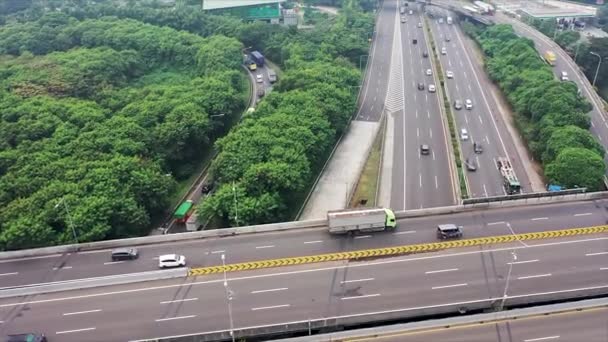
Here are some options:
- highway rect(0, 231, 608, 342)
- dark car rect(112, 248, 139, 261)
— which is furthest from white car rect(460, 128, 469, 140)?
dark car rect(112, 248, 139, 261)

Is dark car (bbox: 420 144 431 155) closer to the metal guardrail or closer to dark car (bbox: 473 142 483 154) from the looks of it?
dark car (bbox: 473 142 483 154)

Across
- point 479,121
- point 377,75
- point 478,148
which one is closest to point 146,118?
point 478,148

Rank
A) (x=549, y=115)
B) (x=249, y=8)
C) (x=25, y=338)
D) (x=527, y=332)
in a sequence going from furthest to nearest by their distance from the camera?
(x=249, y=8) < (x=549, y=115) < (x=527, y=332) < (x=25, y=338)

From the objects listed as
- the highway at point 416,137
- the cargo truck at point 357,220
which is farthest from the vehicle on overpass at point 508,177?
the cargo truck at point 357,220

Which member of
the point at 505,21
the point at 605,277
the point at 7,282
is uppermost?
the point at 505,21

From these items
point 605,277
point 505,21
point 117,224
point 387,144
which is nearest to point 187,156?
point 117,224

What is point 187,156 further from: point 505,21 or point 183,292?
point 505,21

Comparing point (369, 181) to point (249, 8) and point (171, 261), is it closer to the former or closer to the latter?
point (171, 261)
